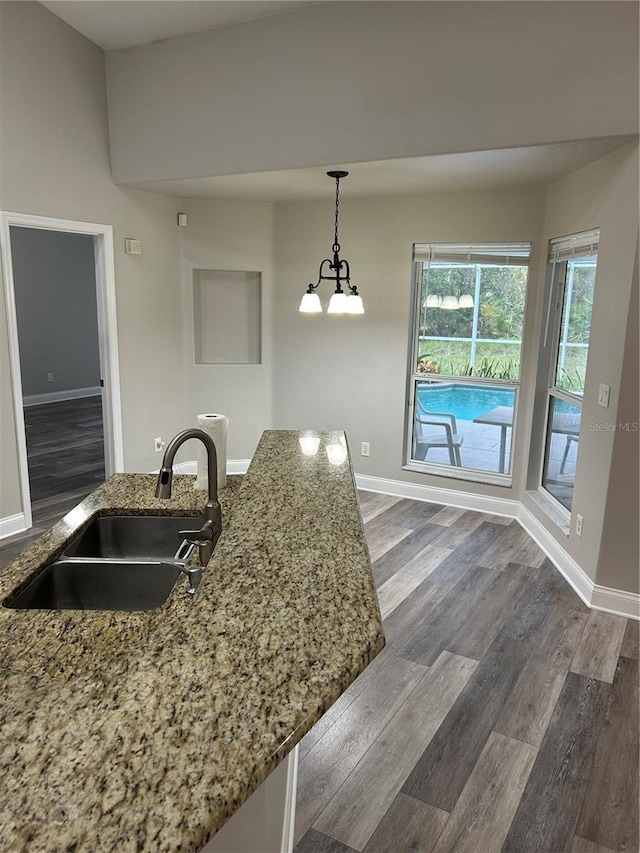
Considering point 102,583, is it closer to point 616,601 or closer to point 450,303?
point 616,601

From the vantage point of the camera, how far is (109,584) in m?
1.74

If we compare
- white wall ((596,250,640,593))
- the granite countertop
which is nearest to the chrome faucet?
the granite countertop

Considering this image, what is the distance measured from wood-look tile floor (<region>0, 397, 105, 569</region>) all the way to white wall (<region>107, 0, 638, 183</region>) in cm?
260

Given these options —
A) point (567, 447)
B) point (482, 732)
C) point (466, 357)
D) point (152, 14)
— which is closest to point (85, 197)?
point (152, 14)

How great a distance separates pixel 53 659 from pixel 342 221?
4.23 m

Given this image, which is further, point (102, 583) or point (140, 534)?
point (140, 534)

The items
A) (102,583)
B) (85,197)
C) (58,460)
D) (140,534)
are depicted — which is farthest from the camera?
(58,460)

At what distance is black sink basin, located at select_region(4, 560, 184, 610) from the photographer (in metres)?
1.70

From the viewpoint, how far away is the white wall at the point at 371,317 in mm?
4359

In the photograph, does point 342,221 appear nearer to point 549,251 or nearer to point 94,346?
point 549,251

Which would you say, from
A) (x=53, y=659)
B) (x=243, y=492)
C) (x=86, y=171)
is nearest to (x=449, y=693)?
(x=243, y=492)

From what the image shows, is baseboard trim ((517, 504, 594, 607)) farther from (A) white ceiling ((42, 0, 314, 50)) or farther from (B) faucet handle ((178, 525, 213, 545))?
(A) white ceiling ((42, 0, 314, 50))

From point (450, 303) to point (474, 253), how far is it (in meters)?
0.42

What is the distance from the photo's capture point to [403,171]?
3.64 metres
